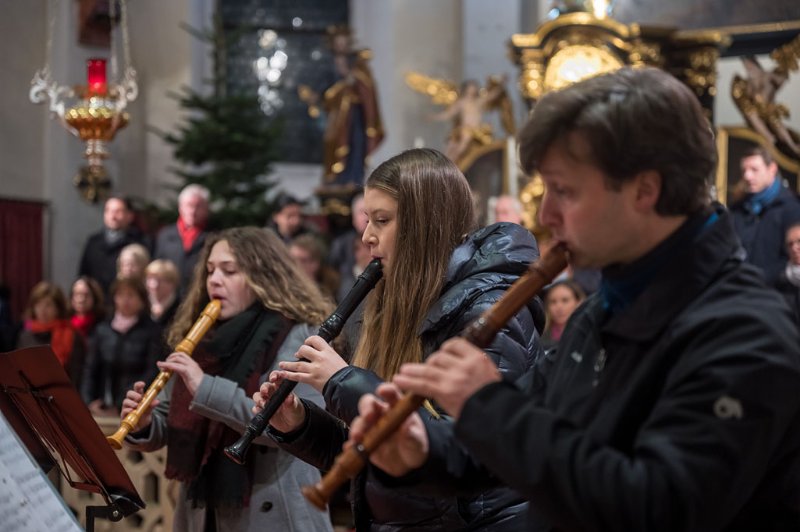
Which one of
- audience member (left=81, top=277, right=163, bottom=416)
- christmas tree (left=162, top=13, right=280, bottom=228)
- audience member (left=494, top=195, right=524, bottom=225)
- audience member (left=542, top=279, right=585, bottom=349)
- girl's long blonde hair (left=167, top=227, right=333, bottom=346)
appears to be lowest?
audience member (left=81, top=277, right=163, bottom=416)

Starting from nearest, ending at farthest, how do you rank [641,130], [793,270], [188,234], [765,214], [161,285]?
[641,130] → [793,270] → [161,285] → [765,214] → [188,234]

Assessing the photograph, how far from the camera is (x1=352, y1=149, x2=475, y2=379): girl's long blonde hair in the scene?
2959 mm

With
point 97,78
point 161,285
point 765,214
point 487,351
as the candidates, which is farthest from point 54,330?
point 487,351

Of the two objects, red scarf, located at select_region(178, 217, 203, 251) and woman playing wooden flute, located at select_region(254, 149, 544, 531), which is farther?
red scarf, located at select_region(178, 217, 203, 251)

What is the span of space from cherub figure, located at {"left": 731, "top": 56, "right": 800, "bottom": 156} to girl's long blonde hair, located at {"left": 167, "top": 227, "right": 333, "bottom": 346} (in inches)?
302

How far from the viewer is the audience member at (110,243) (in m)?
10.3

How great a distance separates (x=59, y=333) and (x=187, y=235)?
5.87ft

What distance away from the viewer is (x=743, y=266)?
1938 mm

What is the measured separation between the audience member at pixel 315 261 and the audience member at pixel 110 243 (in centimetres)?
212

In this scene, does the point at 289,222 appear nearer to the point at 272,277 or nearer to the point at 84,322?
the point at 84,322

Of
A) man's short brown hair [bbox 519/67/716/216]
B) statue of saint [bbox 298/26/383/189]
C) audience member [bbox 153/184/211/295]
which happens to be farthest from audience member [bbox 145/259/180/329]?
man's short brown hair [bbox 519/67/716/216]

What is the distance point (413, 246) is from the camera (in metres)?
2.98

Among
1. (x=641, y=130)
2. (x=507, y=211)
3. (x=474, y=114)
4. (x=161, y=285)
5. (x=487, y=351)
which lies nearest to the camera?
(x=641, y=130)

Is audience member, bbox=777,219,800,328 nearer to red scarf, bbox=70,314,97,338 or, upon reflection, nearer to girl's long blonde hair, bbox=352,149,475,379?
girl's long blonde hair, bbox=352,149,475,379
